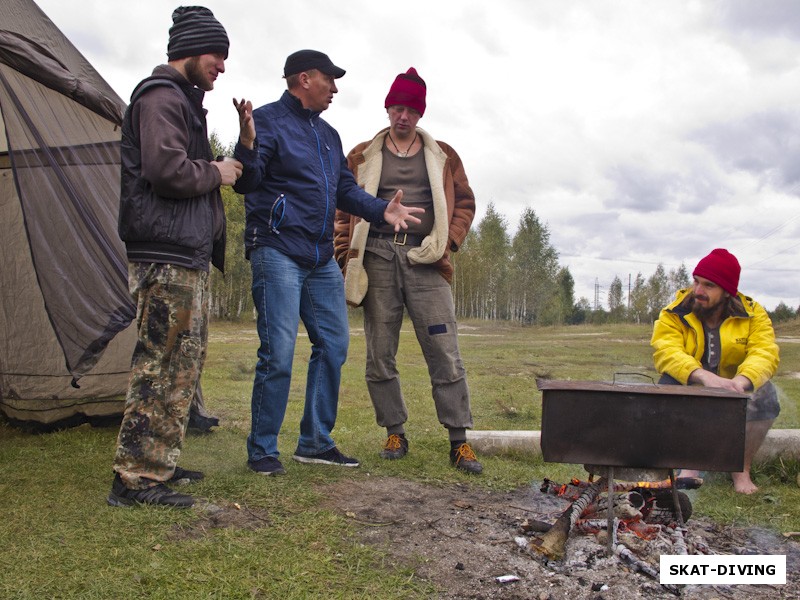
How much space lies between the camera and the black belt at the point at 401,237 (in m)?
4.68

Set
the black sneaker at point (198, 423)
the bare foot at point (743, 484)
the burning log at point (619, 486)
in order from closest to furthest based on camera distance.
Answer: the burning log at point (619, 486) < the bare foot at point (743, 484) < the black sneaker at point (198, 423)

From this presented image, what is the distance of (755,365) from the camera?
13.3ft

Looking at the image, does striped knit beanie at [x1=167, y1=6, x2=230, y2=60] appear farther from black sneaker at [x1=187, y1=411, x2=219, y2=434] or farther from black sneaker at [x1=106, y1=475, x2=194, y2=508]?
black sneaker at [x1=187, y1=411, x2=219, y2=434]

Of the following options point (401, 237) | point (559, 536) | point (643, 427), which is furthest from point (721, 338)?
point (401, 237)

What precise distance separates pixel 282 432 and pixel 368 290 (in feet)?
5.99

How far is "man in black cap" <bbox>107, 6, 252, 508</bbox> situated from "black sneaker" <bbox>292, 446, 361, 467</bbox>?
1.08 metres

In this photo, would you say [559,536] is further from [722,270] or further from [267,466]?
[722,270]

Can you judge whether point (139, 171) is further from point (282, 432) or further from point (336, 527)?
point (282, 432)

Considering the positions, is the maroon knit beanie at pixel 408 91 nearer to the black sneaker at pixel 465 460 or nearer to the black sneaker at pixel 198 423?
the black sneaker at pixel 465 460

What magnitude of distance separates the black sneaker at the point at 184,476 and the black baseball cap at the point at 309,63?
7.62ft

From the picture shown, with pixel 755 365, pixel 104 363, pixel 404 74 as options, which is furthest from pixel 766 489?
pixel 104 363

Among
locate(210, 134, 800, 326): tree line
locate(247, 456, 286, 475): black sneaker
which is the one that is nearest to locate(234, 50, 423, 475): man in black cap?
locate(247, 456, 286, 475): black sneaker

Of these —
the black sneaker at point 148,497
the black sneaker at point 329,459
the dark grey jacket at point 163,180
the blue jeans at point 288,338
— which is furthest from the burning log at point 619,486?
the dark grey jacket at point 163,180

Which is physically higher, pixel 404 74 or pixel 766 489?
pixel 404 74
